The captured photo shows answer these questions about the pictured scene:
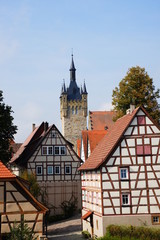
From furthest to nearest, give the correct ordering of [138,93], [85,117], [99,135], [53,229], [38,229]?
[85,117] < [99,135] < [138,93] < [53,229] < [38,229]

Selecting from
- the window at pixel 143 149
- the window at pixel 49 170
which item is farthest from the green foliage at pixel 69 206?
the window at pixel 143 149

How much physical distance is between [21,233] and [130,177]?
9653mm

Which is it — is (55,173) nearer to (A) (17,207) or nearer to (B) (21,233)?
(A) (17,207)

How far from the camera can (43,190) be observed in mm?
41031

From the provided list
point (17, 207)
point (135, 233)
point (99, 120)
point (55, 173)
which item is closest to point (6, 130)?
point (55, 173)

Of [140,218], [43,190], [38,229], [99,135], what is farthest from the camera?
[99,135]

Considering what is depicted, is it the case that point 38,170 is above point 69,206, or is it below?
above

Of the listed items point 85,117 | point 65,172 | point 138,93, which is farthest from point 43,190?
A: point 85,117

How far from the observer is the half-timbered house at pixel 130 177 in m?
26.3

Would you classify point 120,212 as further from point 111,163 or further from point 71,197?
point 71,197

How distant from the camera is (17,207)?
829 inches

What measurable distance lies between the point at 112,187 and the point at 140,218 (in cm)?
277

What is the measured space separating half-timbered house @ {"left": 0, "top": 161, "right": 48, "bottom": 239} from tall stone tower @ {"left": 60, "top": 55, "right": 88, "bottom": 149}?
69.7m

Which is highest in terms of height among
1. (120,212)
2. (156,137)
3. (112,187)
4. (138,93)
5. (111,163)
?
(138,93)
